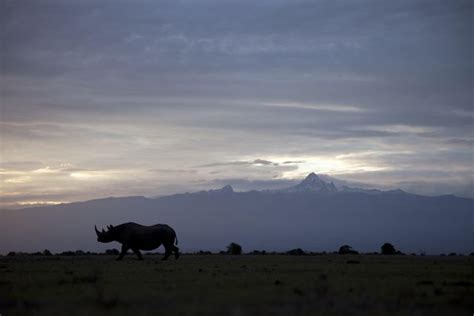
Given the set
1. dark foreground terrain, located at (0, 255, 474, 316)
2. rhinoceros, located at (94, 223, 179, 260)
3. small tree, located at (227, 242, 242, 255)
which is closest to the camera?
dark foreground terrain, located at (0, 255, 474, 316)

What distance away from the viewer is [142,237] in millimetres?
38844

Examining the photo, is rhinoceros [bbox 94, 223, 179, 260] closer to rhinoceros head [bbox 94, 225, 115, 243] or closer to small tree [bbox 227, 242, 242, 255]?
rhinoceros head [bbox 94, 225, 115, 243]

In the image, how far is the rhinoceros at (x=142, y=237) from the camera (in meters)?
38.7

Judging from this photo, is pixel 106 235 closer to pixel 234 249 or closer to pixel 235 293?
pixel 234 249

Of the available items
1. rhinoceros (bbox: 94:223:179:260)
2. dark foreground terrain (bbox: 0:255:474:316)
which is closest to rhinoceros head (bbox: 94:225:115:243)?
rhinoceros (bbox: 94:223:179:260)

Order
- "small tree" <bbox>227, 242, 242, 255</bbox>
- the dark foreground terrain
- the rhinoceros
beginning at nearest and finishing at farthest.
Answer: the dark foreground terrain → the rhinoceros → "small tree" <bbox>227, 242, 242, 255</bbox>

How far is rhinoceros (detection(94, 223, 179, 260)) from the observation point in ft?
127

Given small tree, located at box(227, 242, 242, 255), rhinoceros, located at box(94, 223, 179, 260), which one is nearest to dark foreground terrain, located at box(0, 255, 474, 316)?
rhinoceros, located at box(94, 223, 179, 260)

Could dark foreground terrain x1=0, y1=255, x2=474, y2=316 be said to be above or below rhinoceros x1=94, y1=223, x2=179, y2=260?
below

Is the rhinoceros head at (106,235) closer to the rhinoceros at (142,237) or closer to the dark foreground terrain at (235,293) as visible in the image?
the rhinoceros at (142,237)

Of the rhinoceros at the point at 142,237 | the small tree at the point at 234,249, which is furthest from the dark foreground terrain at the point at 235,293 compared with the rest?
the small tree at the point at 234,249

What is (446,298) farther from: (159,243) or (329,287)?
(159,243)

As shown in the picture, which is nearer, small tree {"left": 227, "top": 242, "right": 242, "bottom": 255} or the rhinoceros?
the rhinoceros

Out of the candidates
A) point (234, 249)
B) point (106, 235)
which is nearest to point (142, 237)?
point (106, 235)
